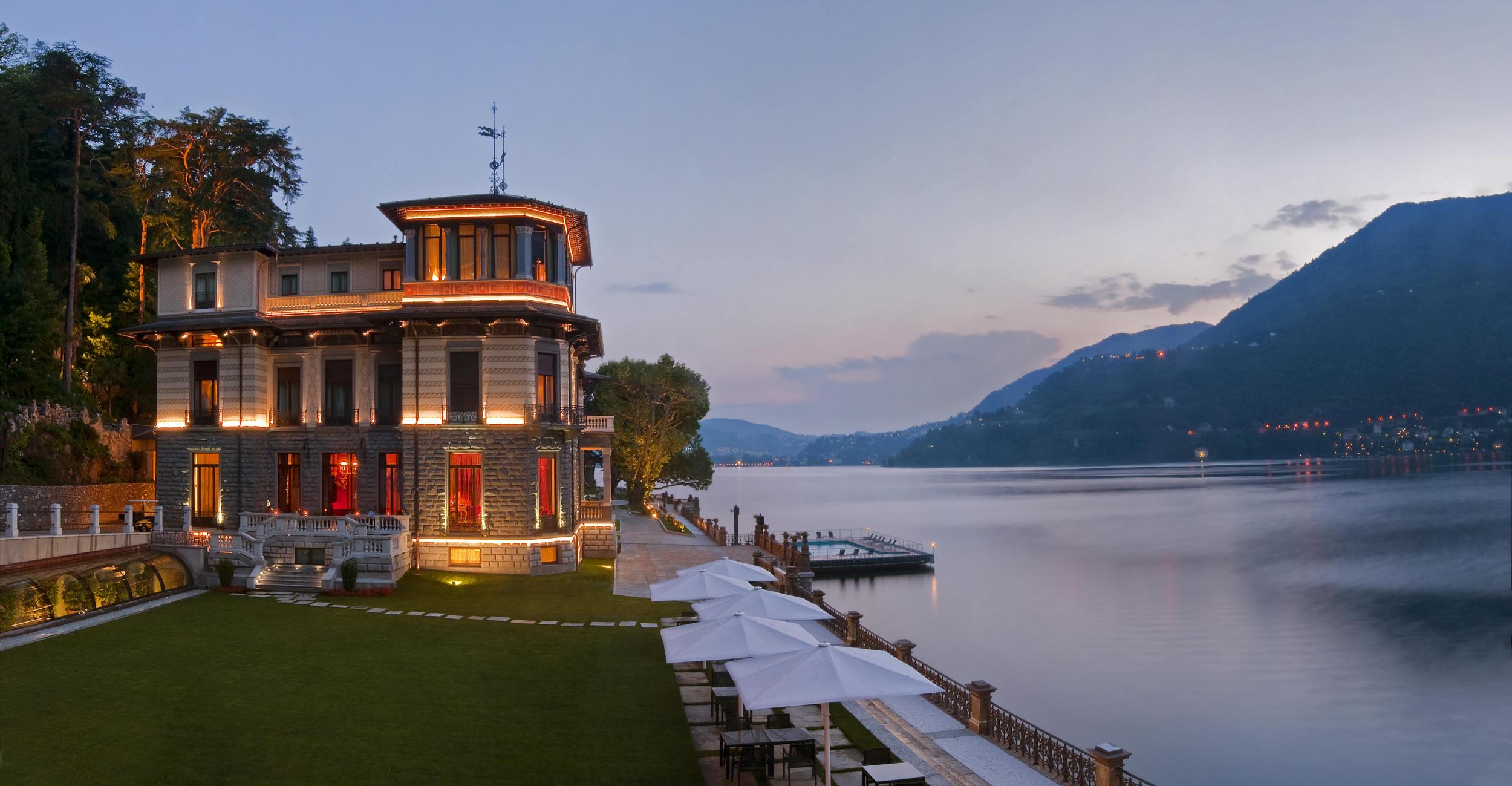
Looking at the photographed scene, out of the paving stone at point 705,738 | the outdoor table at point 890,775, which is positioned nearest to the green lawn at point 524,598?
the paving stone at point 705,738

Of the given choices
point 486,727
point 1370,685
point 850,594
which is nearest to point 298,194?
point 850,594

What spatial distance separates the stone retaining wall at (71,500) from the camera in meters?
29.6

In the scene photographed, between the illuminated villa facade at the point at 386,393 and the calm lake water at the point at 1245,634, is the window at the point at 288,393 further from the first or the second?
the calm lake water at the point at 1245,634

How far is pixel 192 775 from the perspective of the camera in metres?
11.9

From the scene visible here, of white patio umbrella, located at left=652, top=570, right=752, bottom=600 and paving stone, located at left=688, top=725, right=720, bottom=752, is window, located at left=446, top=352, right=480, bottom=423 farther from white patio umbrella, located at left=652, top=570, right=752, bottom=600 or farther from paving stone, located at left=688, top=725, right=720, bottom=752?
paving stone, located at left=688, top=725, right=720, bottom=752

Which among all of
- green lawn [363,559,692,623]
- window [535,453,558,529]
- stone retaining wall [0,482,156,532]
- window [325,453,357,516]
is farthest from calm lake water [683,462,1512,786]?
stone retaining wall [0,482,156,532]

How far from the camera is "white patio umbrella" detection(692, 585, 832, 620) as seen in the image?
16266mm

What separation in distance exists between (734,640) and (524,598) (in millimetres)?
14338

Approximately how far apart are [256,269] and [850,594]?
3857 centimetres

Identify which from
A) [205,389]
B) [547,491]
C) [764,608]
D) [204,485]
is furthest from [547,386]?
[764,608]

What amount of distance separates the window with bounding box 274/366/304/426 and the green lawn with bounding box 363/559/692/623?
8.54 m

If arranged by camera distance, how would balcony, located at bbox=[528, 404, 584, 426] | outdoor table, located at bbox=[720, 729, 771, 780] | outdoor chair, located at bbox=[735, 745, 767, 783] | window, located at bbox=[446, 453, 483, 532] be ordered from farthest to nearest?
window, located at bbox=[446, 453, 483, 532] < balcony, located at bbox=[528, 404, 584, 426] < outdoor chair, located at bbox=[735, 745, 767, 783] < outdoor table, located at bbox=[720, 729, 771, 780]

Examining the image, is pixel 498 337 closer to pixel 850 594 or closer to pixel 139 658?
pixel 139 658

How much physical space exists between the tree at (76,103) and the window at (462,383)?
2105 cm
